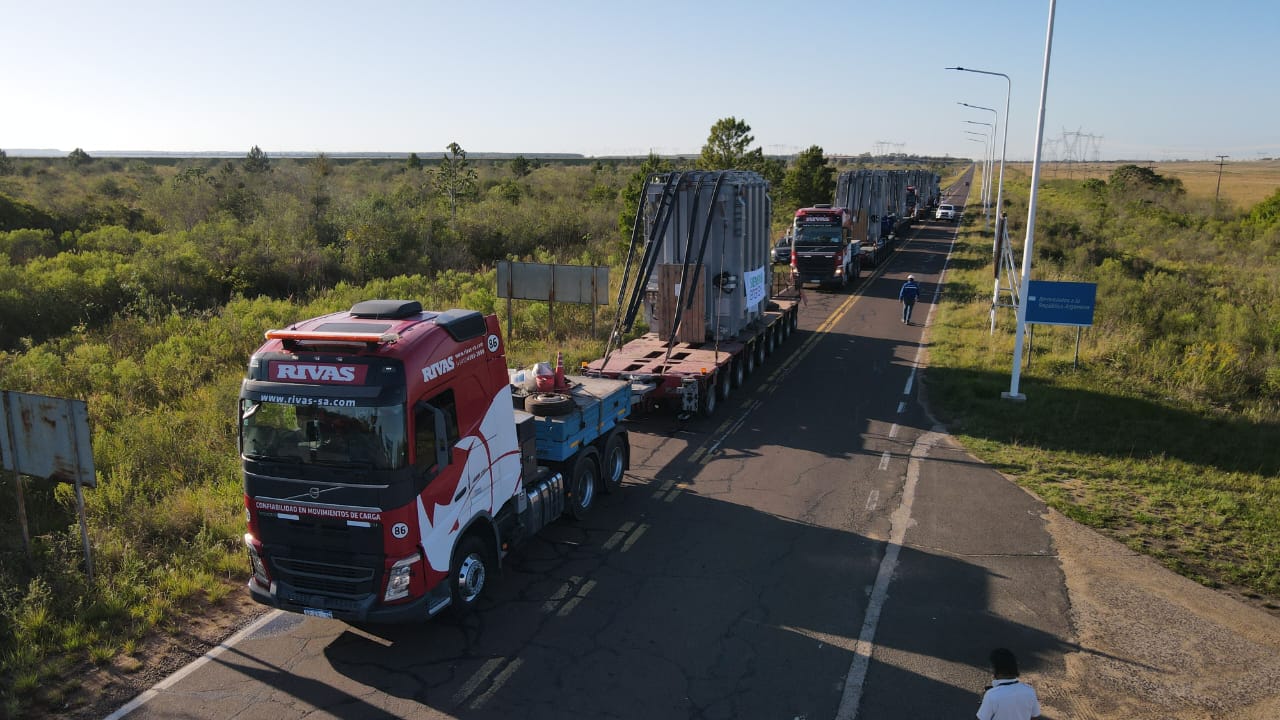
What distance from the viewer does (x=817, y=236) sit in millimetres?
32469

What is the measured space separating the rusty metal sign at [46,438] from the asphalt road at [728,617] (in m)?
2.84

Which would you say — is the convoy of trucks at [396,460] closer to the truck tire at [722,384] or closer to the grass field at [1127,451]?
the truck tire at [722,384]

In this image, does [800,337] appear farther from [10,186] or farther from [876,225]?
[10,186]

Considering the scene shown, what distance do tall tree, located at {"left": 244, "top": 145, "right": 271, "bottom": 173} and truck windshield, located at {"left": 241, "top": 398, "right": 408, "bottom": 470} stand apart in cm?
6361

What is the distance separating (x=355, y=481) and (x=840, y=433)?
34.2 ft

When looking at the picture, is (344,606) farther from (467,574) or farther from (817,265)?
(817,265)

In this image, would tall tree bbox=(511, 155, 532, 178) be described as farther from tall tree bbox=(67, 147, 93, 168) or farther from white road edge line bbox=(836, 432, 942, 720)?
white road edge line bbox=(836, 432, 942, 720)

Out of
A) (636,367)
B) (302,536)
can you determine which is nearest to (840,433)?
(636,367)

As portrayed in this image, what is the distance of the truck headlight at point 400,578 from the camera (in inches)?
282

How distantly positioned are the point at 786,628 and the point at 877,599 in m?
1.30

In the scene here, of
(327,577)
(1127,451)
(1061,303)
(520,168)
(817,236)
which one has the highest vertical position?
(520,168)

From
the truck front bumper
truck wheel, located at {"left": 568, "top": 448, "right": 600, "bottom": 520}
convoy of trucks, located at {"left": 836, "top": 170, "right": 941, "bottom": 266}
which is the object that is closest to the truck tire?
truck wheel, located at {"left": 568, "top": 448, "right": 600, "bottom": 520}

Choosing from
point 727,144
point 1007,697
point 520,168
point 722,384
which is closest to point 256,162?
point 520,168

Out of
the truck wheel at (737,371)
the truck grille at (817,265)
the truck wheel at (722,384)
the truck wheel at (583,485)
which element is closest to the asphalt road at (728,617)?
the truck wheel at (583,485)
